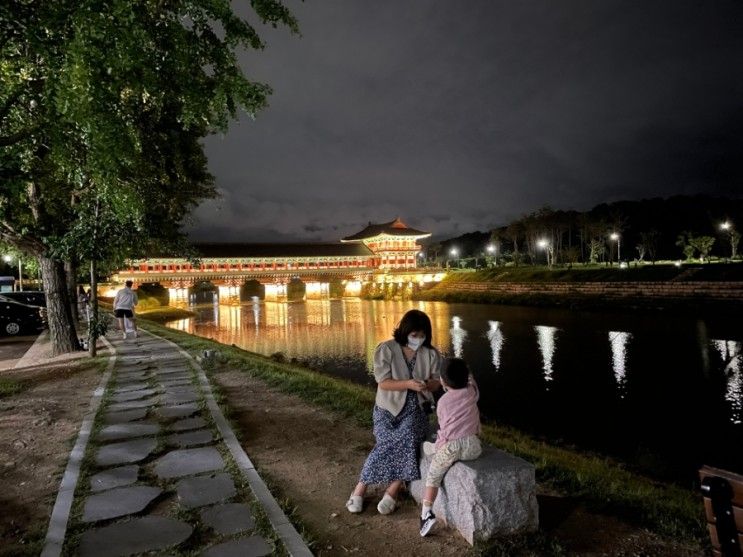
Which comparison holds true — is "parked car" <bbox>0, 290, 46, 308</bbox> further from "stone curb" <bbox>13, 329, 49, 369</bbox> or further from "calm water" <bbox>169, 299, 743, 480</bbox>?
"calm water" <bbox>169, 299, 743, 480</bbox>

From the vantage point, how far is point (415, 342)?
3912 millimetres

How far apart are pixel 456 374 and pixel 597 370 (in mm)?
13899

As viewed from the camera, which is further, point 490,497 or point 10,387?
point 10,387

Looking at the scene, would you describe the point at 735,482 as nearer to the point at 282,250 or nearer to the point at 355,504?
the point at 355,504

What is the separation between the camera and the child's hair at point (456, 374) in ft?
11.7

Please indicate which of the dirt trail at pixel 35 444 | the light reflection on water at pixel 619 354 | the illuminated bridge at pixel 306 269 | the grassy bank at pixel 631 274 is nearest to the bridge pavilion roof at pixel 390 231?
the illuminated bridge at pixel 306 269

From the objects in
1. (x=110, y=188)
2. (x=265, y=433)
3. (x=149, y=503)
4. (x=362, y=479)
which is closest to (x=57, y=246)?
(x=110, y=188)

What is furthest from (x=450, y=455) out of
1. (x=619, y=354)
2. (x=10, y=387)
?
(x=619, y=354)

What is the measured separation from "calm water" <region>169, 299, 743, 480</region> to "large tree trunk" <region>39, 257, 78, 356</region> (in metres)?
8.25

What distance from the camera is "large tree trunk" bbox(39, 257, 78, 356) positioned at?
11844 mm

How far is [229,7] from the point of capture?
6.29m

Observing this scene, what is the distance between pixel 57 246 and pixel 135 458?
24.6 ft

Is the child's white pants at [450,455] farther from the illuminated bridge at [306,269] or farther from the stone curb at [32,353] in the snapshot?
the illuminated bridge at [306,269]

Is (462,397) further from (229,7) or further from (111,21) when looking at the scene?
(229,7)
